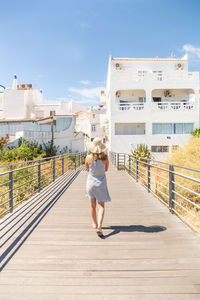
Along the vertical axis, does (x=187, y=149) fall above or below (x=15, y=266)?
above

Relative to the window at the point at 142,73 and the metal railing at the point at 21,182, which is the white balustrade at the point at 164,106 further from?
the metal railing at the point at 21,182

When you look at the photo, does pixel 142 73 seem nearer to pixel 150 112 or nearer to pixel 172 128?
pixel 150 112

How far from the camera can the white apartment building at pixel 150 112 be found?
69.9 ft

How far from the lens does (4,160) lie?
1395 cm

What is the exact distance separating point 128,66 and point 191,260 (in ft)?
75.9

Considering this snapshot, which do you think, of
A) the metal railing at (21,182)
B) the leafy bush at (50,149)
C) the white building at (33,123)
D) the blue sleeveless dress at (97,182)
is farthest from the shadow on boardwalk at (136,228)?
the white building at (33,123)

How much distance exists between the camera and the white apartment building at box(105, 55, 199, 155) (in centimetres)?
2131

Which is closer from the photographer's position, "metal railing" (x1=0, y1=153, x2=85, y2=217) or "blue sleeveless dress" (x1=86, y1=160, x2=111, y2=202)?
"blue sleeveless dress" (x1=86, y1=160, x2=111, y2=202)

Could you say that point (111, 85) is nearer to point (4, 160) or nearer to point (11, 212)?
point (4, 160)

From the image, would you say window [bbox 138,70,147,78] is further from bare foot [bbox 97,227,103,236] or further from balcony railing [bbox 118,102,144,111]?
bare foot [bbox 97,227,103,236]

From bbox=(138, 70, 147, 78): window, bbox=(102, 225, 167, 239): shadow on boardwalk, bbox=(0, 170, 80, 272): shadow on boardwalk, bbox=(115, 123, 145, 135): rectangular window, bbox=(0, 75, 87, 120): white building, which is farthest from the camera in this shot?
bbox=(0, 75, 87, 120): white building

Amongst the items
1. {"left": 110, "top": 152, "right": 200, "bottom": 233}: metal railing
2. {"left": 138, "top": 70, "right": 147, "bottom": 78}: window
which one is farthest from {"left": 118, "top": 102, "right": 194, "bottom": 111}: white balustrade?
{"left": 110, "top": 152, "right": 200, "bottom": 233}: metal railing

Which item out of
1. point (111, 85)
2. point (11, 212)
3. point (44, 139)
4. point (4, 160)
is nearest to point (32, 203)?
point (11, 212)

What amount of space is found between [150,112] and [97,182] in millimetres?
19146
